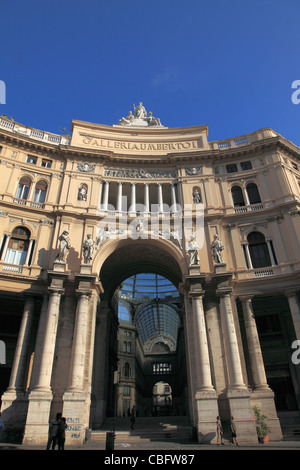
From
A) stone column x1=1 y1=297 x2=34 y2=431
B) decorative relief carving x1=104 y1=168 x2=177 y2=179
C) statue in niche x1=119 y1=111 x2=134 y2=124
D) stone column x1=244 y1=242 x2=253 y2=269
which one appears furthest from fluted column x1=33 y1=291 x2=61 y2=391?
statue in niche x1=119 y1=111 x2=134 y2=124

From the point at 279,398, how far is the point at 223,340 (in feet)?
28.3

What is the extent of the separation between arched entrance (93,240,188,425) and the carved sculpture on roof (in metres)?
16.6

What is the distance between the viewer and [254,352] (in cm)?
2295

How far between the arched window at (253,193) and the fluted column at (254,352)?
33.2 ft

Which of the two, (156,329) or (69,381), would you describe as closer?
(69,381)

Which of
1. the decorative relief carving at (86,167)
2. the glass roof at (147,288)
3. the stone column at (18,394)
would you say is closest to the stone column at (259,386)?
the stone column at (18,394)

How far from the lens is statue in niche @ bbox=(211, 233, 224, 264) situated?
25306mm

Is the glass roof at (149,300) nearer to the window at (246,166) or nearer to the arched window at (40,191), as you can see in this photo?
the arched window at (40,191)

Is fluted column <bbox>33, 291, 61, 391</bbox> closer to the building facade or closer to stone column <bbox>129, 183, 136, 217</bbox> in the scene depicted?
the building facade

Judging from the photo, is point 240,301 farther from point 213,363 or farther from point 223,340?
point 213,363

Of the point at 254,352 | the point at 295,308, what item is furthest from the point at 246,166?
the point at 254,352

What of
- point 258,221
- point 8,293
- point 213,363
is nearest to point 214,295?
point 213,363

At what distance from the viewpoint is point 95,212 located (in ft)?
94.1

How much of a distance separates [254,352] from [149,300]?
1475 inches
